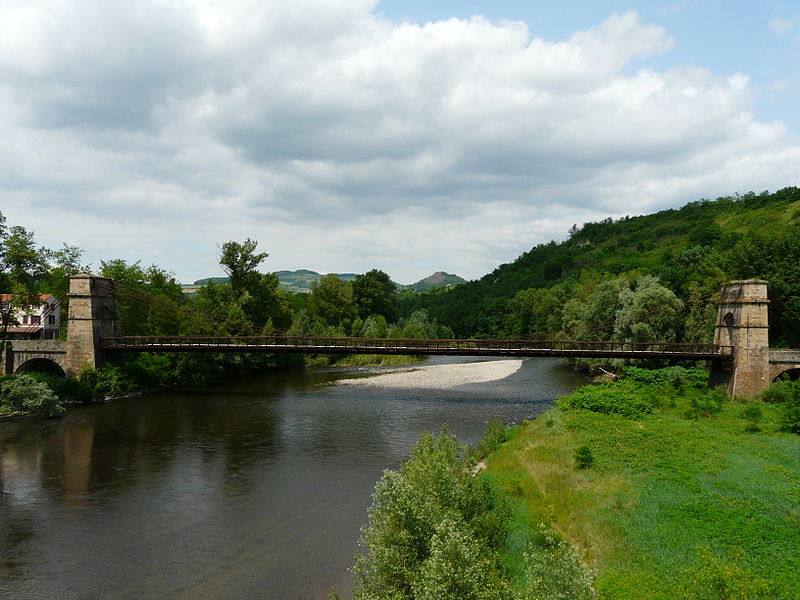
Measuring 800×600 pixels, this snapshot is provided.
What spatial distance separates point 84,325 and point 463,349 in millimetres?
35813

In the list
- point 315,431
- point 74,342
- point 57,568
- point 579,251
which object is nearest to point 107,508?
point 57,568

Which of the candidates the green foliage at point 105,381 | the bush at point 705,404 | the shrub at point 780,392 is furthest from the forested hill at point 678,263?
the green foliage at point 105,381

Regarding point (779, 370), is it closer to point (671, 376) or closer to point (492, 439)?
point (671, 376)

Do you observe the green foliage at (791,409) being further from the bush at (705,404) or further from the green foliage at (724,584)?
the green foliage at (724,584)

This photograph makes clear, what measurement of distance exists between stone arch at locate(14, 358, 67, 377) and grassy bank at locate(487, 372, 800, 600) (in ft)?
143

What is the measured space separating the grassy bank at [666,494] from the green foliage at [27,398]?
33.8 meters

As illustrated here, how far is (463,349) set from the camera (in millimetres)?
46688

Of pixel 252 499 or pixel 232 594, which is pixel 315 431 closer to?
pixel 252 499

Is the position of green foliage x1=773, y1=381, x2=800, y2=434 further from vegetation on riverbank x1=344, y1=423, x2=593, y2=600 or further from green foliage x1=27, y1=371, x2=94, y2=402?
green foliage x1=27, y1=371, x2=94, y2=402

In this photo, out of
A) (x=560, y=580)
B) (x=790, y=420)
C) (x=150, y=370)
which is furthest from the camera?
(x=150, y=370)

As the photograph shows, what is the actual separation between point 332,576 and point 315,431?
754 inches

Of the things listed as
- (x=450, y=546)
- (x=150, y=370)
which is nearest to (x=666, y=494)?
(x=450, y=546)

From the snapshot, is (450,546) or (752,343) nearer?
(450,546)

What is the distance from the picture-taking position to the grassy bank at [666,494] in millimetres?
13242
